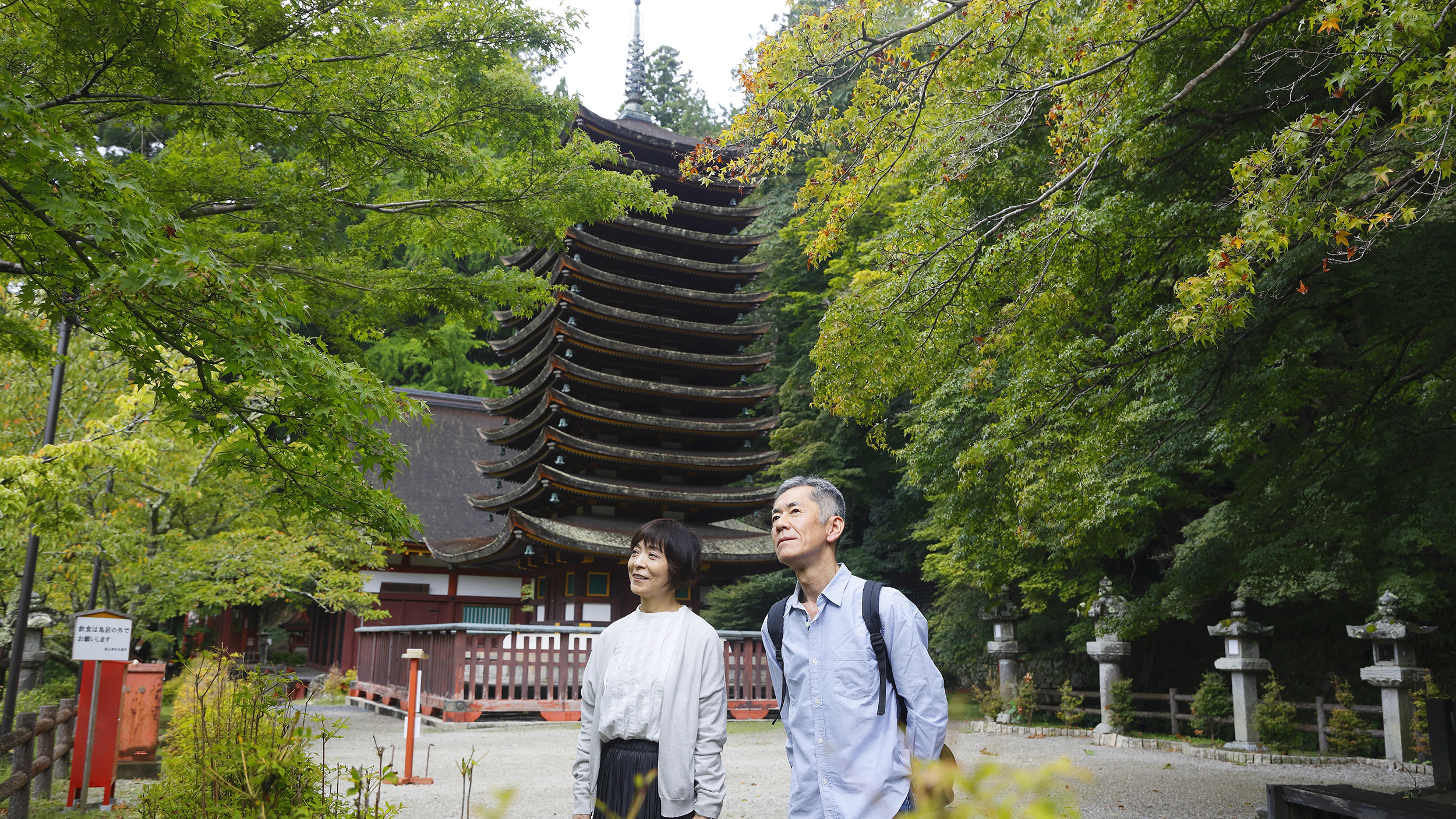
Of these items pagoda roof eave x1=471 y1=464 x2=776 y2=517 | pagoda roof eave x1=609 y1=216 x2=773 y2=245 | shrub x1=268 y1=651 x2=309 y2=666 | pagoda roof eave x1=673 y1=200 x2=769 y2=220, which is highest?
pagoda roof eave x1=673 y1=200 x2=769 y2=220

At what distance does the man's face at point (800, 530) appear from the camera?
278 centimetres

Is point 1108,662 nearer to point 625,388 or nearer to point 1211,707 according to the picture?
point 1211,707

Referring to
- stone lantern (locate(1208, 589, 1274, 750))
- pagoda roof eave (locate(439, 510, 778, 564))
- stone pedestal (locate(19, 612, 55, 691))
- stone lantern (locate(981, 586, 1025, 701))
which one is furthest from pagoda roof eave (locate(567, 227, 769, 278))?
stone lantern (locate(1208, 589, 1274, 750))

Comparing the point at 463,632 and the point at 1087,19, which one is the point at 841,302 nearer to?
the point at 1087,19

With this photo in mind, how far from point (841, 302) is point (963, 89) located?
6.16 ft

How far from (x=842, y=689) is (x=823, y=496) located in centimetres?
58

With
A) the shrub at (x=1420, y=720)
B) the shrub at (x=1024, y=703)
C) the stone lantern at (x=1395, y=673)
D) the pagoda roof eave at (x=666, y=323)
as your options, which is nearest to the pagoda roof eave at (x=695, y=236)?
the pagoda roof eave at (x=666, y=323)

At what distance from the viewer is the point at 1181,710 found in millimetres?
14891

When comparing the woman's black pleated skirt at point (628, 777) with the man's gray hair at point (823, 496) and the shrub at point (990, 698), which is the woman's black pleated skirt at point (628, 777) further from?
the shrub at point (990, 698)

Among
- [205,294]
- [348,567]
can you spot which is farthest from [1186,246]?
[348,567]

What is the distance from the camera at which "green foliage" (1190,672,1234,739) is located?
1241 centimetres

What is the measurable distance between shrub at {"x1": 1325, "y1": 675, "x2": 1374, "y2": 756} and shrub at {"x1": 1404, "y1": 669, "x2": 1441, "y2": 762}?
2.58 ft

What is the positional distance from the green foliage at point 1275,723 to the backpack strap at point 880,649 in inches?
416

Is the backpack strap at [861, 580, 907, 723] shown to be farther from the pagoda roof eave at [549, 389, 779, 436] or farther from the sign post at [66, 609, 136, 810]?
the pagoda roof eave at [549, 389, 779, 436]
